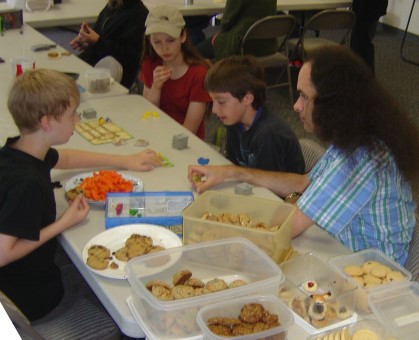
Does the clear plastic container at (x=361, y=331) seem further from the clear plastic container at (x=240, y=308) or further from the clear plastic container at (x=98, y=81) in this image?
the clear plastic container at (x=98, y=81)

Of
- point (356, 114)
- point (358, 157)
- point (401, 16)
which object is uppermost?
point (356, 114)

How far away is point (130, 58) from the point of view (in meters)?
3.50

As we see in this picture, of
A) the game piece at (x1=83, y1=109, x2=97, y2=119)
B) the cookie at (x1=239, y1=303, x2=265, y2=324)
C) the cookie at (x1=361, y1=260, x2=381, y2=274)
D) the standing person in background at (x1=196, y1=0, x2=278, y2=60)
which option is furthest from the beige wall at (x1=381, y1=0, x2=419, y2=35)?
the cookie at (x1=239, y1=303, x2=265, y2=324)

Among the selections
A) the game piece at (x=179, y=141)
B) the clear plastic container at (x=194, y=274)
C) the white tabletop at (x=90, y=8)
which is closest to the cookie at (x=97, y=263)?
the clear plastic container at (x=194, y=274)

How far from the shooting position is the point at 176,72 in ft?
8.92

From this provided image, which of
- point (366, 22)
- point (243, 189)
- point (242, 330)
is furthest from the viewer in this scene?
point (366, 22)

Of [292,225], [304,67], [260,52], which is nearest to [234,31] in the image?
[260,52]

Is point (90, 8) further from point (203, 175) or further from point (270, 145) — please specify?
point (203, 175)

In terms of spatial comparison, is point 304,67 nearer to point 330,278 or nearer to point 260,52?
point 330,278

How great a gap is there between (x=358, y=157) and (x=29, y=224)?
924 millimetres

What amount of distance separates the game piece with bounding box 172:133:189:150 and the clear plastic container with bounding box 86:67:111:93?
0.75 m

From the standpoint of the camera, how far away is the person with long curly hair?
1.54 m

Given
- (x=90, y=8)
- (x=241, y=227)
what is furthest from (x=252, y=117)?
(x=90, y=8)

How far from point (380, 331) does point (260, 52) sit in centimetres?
330
